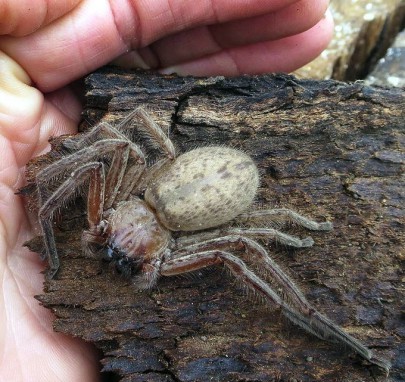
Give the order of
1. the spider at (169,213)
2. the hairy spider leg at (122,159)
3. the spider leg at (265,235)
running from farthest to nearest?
1. the hairy spider leg at (122,159)
2. the spider leg at (265,235)
3. the spider at (169,213)

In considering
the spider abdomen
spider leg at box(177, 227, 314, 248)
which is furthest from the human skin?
spider leg at box(177, 227, 314, 248)

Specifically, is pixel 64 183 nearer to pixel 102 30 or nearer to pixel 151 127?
pixel 151 127

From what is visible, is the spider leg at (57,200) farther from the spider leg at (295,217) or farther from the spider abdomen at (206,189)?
the spider leg at (295,217)

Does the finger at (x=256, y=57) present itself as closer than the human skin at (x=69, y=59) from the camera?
No

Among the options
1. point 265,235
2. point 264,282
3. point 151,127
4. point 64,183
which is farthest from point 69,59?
point 264,282

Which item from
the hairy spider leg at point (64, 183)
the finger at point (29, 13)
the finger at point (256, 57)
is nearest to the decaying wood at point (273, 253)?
the hairy spider leg at point (64, 183)

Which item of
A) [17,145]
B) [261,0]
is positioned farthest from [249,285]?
[261,0]

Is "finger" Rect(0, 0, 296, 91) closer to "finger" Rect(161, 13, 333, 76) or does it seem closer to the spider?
"finger" Rect(161, 13, 333, 76)
